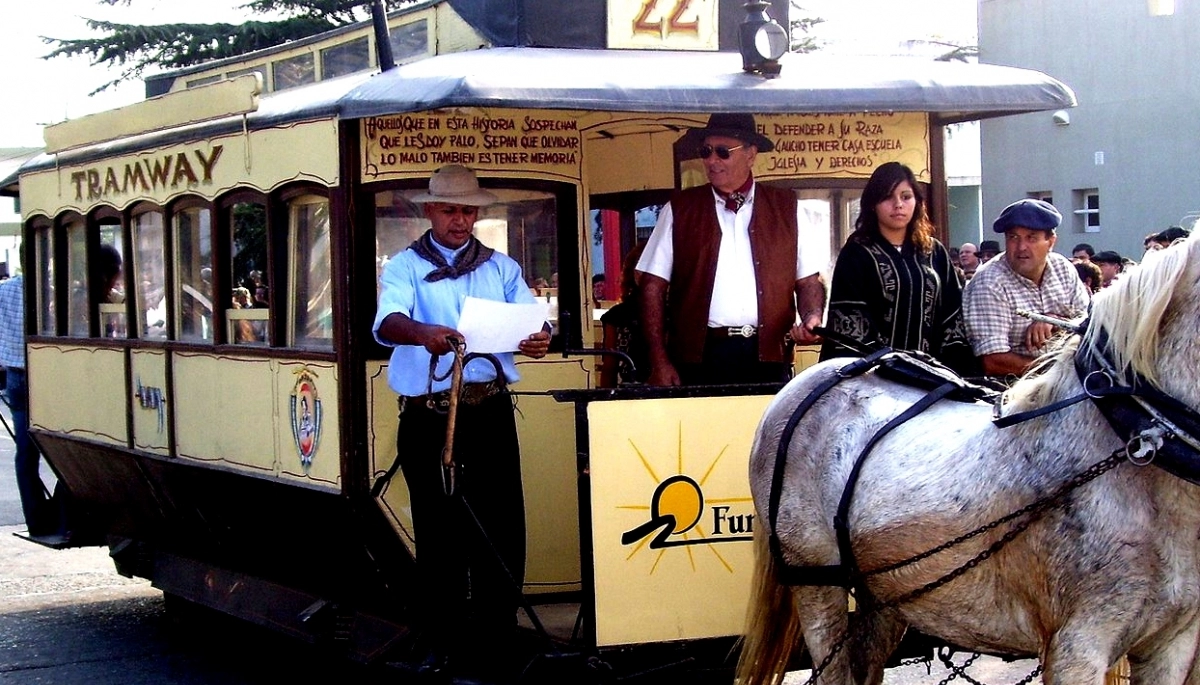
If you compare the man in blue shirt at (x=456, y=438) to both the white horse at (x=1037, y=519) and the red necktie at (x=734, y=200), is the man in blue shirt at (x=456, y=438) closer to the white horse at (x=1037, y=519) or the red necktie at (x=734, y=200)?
the red necktie at (x=734, y=200)

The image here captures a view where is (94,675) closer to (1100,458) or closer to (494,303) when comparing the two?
(494,303)

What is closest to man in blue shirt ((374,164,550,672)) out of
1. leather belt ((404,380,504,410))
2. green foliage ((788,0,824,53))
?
leather belt ((404,380,504,410))

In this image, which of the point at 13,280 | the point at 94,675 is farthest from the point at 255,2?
the point at 94,675

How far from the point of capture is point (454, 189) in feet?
19.0

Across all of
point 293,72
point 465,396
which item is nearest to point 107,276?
point 293,72

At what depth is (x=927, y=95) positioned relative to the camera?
5.50m

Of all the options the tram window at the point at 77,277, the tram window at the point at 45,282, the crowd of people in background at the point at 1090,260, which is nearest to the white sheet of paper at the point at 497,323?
the tram window at the point at 77,277

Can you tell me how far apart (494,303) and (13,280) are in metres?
6.05

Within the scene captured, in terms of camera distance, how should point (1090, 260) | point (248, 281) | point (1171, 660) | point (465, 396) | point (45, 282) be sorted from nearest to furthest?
1. point (1171, 660)
2. point (465, 396)
3. point (248, 281)
4. point (45, 282)
5. point (1090, 260)

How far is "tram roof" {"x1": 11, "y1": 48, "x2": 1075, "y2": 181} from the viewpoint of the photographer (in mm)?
5102

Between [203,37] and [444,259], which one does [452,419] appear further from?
[203,37]

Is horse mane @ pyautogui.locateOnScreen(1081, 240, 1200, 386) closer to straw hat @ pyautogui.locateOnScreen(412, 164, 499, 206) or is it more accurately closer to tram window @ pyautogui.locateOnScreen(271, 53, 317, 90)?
straw hat @ pyautogui.locateOnScreen(412, 164, 499, 206)

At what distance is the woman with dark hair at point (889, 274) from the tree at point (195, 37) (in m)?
15.9

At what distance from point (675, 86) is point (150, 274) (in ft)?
12.1
